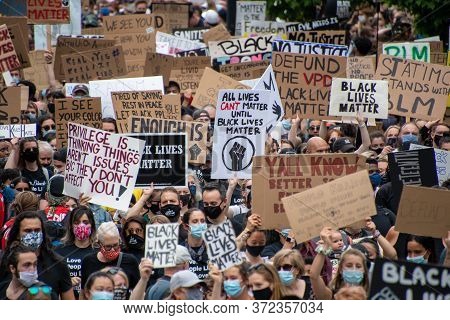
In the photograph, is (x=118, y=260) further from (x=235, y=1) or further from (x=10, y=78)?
(x=235, y=1)

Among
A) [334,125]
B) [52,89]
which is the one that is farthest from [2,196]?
[52,89]

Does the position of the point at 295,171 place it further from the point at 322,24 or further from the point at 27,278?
the point at 322,24

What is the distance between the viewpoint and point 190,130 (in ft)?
47.1

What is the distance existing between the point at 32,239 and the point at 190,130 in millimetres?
3976

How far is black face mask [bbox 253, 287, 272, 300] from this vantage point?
31.0 ft

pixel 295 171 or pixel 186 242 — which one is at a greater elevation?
pixel 295 171

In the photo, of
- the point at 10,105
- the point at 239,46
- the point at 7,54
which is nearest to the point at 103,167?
the point at 10,105

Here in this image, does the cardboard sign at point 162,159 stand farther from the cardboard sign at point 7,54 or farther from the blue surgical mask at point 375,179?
the cardboard sign at point 7,54

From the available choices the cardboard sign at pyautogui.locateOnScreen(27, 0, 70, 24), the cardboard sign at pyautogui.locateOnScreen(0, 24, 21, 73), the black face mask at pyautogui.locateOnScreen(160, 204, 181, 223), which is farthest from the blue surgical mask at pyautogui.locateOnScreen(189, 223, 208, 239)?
the cardboard sign at pyautogui.locateOnScreen(27, 0, 70, 24)

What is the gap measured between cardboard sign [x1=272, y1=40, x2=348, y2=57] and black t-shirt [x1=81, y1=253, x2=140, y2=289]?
298 inches

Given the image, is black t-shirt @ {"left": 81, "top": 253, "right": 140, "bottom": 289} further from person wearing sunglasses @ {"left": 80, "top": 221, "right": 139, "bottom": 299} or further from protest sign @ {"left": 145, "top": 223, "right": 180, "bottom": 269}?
protest sign @ {"left": 145, "top": 223, "right": 180, "bottom": 269}

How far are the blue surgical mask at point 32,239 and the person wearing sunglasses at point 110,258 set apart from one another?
0.44 metres

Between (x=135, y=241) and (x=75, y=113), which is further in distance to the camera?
(x=75, y=113)

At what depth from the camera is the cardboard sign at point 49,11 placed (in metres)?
20.5
